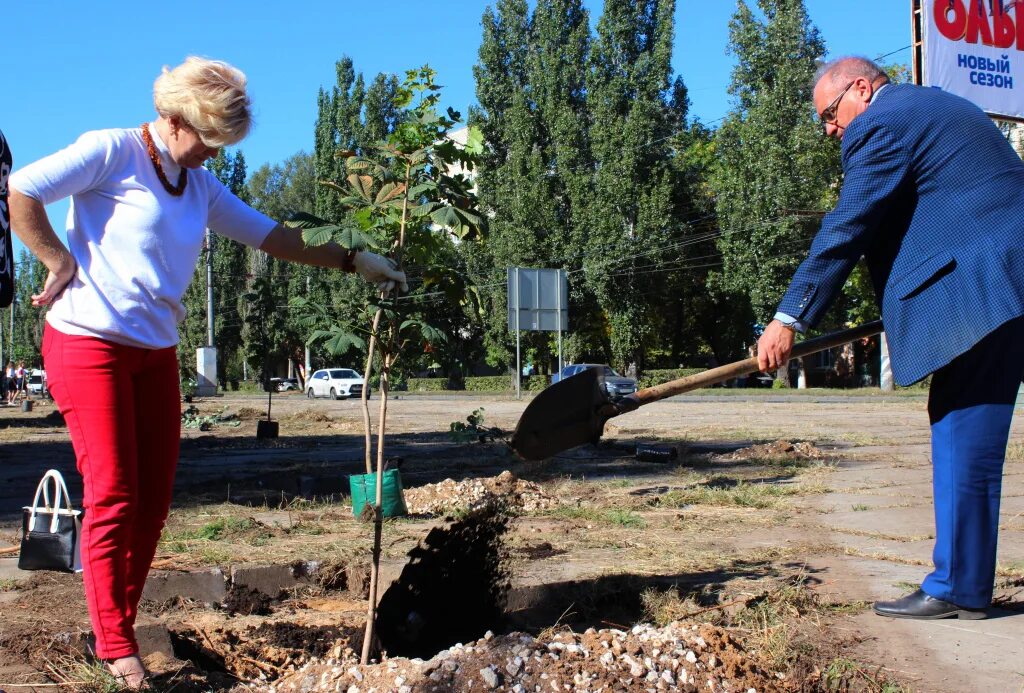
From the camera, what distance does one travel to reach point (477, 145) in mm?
3764

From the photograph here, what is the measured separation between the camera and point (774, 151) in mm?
37500

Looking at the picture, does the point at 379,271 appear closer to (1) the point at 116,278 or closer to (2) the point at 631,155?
(1) the point at 116,278

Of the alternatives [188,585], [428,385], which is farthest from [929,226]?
[428,385]

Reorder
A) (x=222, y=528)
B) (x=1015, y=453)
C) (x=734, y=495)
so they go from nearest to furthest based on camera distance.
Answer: (x=222, y=528) < (x=734, y=495) < (x=1015, y=453)

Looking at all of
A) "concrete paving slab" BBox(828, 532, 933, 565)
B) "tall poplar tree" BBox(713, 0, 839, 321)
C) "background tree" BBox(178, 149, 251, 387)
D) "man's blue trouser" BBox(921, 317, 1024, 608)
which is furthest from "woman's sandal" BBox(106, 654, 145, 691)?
"background tree" BBox(178, 149, 251, 387)

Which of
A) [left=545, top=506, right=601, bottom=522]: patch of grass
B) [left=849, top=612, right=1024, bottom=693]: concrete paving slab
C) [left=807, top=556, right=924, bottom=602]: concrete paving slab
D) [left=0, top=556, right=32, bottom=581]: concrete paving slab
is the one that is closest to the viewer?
[left=849, top=612, right=1024, bottom=693]: concrete paving slab

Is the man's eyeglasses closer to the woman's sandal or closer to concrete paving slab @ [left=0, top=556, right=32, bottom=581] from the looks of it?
the woman's sandal

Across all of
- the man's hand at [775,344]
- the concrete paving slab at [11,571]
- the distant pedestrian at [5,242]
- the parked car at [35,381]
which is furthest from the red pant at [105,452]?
the parked car at [35,381]

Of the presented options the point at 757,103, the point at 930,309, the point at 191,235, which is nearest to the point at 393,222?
the point at 191,235

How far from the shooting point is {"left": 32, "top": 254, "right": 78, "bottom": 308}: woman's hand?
8.63 feet

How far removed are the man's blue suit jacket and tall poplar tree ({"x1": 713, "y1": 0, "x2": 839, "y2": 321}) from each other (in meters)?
35.4

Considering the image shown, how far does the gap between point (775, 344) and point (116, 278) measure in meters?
2.19

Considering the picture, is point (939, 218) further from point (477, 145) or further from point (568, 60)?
point (568, 60)

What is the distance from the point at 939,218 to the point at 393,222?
192 centimetres
